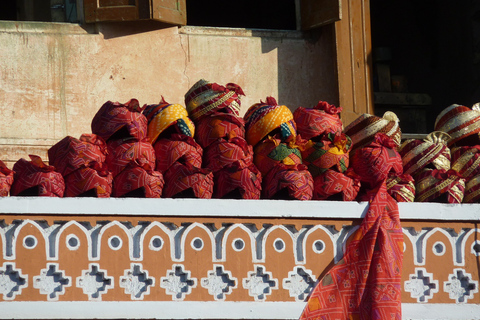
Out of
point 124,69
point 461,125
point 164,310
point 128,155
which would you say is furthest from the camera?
point 124,69

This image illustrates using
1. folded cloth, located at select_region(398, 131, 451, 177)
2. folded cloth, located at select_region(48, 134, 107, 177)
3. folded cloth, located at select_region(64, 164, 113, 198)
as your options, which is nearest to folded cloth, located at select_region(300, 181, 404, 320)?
folded cloth, located at select_region(398, 131, 451, 177)

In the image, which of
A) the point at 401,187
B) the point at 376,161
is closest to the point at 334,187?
the point at 376,161

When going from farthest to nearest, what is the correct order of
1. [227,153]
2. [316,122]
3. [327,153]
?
[316,122], [327,153], [227,153]

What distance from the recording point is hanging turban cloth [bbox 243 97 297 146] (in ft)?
16.8

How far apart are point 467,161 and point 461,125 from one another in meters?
0.25

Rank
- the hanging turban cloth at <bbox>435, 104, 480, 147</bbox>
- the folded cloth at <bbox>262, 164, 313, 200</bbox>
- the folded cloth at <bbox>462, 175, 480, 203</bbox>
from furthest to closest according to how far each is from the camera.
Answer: the hanging turban cloth at <bbox>435, 104, 480, 147</bbox>
the folded cloth at <bbox>462, 175, 480, 203</bbox>
the folded cloth at <bbox>262, 164, 313, 200</bbox>

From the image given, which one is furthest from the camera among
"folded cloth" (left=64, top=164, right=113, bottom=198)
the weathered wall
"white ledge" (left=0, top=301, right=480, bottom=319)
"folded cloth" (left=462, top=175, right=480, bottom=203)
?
the weathered wall

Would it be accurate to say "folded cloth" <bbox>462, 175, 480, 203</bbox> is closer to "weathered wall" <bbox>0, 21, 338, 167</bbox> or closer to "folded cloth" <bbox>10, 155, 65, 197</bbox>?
"weathered wall" <bbox>0, 21, 338, 167</bbox>

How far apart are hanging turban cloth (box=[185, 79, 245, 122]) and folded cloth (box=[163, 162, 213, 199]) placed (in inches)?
14.8

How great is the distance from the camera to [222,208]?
4.81 meters

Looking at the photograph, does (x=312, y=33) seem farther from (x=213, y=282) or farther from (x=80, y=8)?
(x=213, y=282)

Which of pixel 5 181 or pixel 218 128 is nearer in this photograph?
pixel 5 181

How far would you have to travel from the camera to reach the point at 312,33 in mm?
7199

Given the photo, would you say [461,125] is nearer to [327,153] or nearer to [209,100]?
[327,153]
